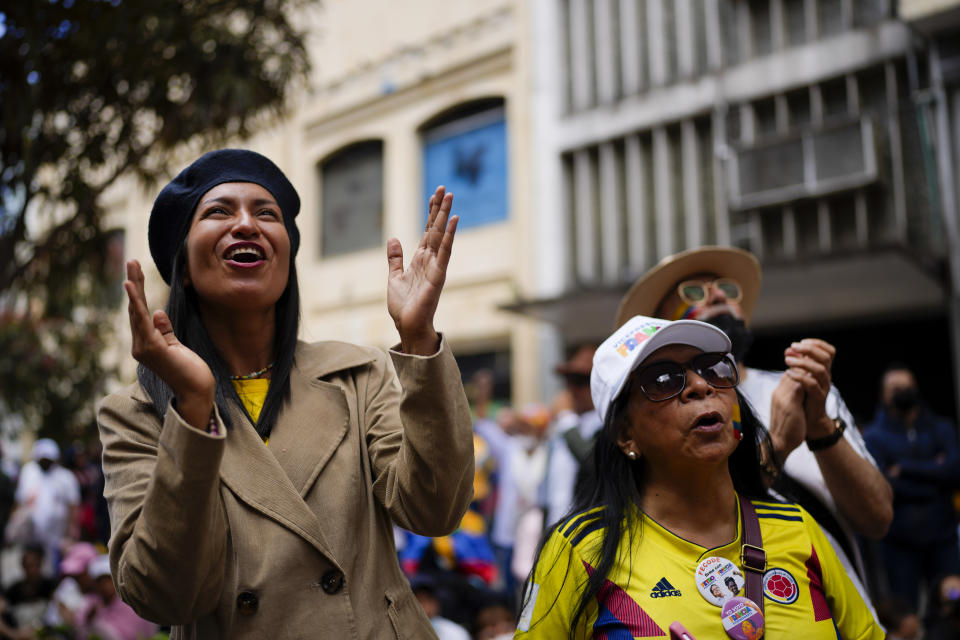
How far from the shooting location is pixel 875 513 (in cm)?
277

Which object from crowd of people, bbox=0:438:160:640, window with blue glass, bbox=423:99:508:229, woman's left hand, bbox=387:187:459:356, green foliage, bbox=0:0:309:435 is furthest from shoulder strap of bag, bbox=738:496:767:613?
window with blue glass, bbox=423:99:508:229

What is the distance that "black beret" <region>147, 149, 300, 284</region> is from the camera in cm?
222

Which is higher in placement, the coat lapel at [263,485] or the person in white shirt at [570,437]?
the coat lapel at [263,485]

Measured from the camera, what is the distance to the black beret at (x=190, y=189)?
2225 millimetres

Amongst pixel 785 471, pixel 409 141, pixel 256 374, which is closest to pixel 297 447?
pixel 256 374

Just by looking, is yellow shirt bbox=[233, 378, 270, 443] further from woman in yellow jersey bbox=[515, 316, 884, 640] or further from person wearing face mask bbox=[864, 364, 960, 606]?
person wearing face mask bbox=[864, 364, 960, 606]

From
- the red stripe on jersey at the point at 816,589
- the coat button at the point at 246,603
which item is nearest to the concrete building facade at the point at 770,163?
the red stripe on jersey at the point at 816,589

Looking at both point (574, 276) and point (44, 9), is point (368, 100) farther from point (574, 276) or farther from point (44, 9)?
point (44, 9)

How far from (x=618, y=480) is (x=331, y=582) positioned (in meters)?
0.92

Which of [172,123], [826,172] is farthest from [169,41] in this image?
[826,172]

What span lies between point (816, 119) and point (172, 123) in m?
9.30

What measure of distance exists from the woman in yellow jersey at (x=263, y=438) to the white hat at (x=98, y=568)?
5913 millimetres

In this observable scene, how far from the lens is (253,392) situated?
2244 millimetres

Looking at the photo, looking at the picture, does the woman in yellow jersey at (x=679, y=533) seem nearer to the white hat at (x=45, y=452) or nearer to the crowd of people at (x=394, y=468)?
the crowd of people at (x=394, y=468)
